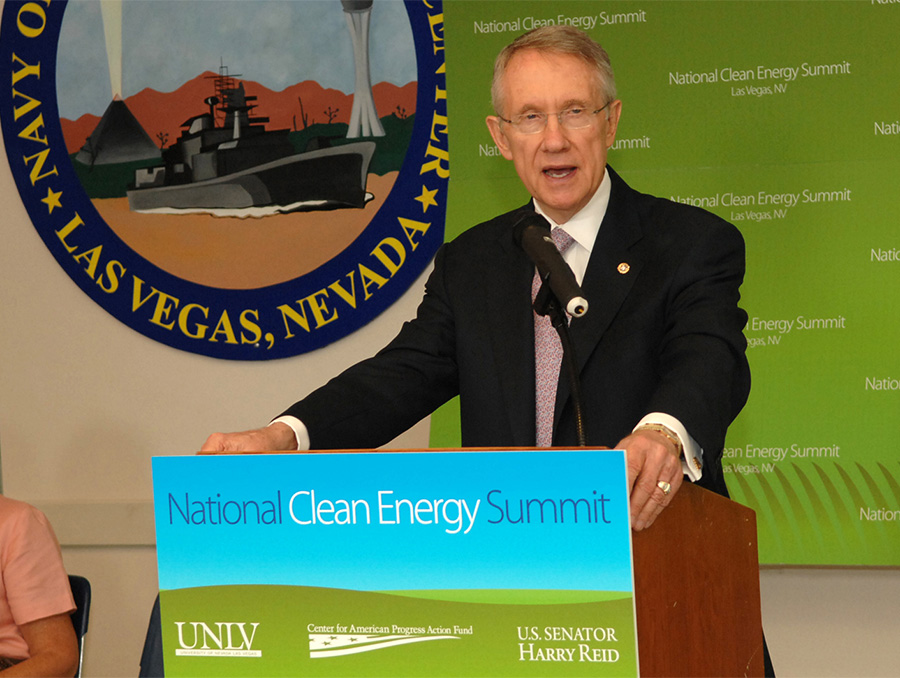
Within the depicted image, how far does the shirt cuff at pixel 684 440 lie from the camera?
122 centimetres

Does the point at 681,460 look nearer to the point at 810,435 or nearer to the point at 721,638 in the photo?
the point at 721,638

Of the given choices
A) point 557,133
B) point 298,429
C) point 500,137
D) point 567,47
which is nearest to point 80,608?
point 298,429

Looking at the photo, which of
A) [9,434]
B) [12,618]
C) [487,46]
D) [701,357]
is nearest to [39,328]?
[9,434]

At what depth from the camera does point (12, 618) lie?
250 centimetres

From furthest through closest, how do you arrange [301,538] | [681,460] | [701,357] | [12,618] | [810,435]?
[810,435] → [12,618] → [701,357] → [681,460] → [301,538]

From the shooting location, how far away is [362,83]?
3.48m

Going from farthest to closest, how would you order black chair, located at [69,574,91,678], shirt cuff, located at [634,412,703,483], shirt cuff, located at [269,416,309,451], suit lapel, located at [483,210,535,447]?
black chair, located at [69,574,91,678] < suit lapel, located at [483,210,535,447] < shirt cuff, located at [269,416,309,451] < shirt cuff, located at [634,412,703,483]

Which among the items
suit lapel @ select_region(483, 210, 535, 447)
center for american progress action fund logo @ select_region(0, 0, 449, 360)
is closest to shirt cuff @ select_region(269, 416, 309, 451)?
suit lapel @ select_region(483, 210, 535, 447)

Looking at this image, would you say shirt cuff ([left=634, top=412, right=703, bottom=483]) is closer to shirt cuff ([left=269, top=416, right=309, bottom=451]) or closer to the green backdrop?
shirt cuff ([left=269, top=416, right=309, bottom=451])

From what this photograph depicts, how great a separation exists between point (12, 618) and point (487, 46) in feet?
6.62

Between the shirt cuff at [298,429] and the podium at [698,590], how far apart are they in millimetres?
588

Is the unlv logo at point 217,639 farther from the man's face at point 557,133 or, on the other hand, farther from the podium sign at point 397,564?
the man's face at point 557,133

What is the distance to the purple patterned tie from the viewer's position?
1.61m

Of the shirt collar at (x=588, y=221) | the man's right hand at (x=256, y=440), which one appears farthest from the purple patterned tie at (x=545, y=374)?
the man's right hand at (x=256, y=440)
